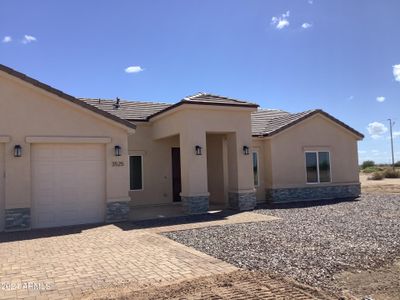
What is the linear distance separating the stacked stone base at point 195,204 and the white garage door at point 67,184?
3.41 metres

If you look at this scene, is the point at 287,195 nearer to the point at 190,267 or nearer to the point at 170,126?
the point at 170,126

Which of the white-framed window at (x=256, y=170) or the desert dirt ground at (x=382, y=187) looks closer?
the white-framed window at (x=256, y=170)

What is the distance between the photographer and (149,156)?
1917 centimetres

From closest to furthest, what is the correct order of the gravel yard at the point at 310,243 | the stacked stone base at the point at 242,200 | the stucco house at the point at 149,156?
the gravel yard at the point at 310,243
the stucco house at the point at 149,156
the stacked stone base at the point at 242,200

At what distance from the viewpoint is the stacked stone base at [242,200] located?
16781mm

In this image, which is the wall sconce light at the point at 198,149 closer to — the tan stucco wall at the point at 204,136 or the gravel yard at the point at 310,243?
the tan stucco wall at the point at 204,136

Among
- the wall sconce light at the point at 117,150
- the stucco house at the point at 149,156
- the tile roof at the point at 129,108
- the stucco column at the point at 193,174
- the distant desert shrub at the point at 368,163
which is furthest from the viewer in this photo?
the distant desert shrub at the point at 368,163

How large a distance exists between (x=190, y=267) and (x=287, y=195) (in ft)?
43.4

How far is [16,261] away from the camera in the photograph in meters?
8.38

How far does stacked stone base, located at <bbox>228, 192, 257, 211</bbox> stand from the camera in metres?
16.8

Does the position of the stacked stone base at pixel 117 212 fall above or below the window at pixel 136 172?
below

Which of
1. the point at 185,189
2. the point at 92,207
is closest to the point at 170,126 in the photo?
the point at 185,189

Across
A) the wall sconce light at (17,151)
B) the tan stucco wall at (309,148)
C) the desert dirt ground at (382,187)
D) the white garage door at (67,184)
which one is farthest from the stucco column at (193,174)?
the desert dirt ground at (382,187)

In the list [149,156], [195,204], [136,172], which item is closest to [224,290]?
[195,204]
